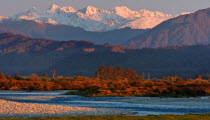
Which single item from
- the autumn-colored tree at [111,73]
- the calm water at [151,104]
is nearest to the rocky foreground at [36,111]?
the calm water at [151,104]

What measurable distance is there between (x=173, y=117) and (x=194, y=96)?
113 feet

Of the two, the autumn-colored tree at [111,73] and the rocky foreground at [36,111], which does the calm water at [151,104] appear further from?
the autumn-colored tree at [111,73]

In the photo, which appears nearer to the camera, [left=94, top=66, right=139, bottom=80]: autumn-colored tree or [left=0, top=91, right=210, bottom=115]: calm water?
[left=0, top=91, right=210, bottom=115]: calm water

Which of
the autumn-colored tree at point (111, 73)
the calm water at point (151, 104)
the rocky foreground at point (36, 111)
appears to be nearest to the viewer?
the rocky foreground at point (36, 111)

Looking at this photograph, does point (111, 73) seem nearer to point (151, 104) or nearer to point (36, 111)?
point (151, 104)

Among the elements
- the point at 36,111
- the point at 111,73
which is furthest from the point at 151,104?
the point at 111,73

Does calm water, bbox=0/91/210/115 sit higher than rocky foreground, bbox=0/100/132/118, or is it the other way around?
rocky foreground, bbox=0/100/132/118

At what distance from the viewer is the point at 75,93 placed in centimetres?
7881

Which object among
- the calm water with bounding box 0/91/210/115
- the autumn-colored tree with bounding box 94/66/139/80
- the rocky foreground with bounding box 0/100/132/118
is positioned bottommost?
the calm water with bounding box 0/91/210/115

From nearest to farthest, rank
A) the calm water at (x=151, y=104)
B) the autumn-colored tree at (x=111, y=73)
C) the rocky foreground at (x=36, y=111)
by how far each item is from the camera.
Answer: the rocky foreground at (x=36, y=111) < the calm water at (x=151, y=104) < the autumn-colored tree at (x=111, y=73)

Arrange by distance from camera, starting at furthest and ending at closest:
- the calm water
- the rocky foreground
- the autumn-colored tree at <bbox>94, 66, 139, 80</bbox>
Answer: the autumn-colored tree at <bbox>94, 66, 139, 80</bbox>, the calm water, the rocky foreground

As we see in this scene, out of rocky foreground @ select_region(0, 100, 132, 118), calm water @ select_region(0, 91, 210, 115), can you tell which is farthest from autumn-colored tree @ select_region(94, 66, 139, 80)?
rocky foreground @ select_region(0, 100, 132, 118)

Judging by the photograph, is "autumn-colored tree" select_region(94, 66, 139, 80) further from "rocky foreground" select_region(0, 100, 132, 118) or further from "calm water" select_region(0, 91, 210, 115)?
"rocky foreground" select_region(0, 100, 132, 118)

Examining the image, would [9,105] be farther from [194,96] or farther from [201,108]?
[194,96]
